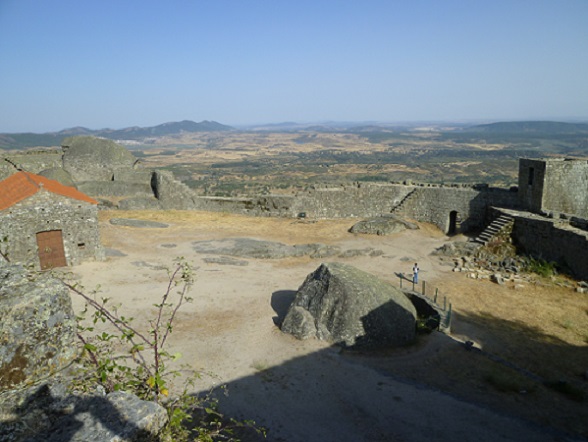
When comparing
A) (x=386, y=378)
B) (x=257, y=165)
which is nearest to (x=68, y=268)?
(x=386, y=378)

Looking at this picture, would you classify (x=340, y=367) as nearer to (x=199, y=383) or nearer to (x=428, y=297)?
(x=199, y=383)

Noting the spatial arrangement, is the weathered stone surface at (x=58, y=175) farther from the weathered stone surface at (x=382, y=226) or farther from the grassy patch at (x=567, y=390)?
the grassy patch at (x=567, y=390)

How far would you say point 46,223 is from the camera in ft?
51.7

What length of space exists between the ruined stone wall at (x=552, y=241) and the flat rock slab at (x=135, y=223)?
17985mm

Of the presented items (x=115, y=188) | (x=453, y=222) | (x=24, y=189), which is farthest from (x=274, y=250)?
(x=115, y=188)

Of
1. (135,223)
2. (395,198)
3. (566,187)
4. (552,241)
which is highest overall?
(566,187)

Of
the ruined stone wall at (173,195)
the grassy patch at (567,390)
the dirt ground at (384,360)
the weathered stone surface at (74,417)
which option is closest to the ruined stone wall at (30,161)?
the ruined stone wall at (173,195)

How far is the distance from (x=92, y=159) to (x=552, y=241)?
2807 cm

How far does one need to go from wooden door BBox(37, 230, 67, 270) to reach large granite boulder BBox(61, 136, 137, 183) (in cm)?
1441

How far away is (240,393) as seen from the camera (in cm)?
910

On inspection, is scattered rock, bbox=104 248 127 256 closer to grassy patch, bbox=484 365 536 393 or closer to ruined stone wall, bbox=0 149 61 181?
ruined stone wall, bbox=0 149 61 181

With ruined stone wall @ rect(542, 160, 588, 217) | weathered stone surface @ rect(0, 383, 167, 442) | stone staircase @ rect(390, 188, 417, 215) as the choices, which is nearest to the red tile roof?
weathered stone surface @ rect(0, 383, 167, 442)

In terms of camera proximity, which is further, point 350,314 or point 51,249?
point 51,249

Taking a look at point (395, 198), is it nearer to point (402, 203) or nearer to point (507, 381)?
point (402, 203)
